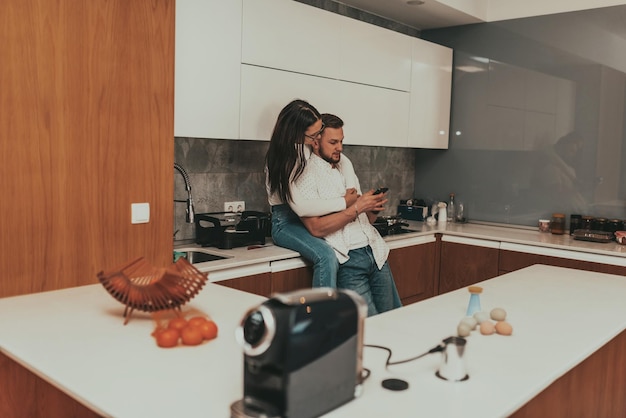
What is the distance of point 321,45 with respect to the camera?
12.0 ft

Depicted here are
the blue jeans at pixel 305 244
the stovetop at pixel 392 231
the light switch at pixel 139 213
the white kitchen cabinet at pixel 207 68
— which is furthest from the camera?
the stovetop at pixel 392 231

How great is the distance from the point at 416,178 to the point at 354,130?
144 centimetres

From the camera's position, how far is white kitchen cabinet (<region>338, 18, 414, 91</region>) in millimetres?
3848

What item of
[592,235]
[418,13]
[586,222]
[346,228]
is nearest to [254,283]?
[346,228]

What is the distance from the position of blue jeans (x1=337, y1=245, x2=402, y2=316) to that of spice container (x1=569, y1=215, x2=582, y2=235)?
1.66 meters

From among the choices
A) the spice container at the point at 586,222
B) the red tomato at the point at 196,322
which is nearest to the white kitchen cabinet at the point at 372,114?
the spice container at the point at 586,222

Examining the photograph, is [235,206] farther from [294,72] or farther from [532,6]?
[532,6]

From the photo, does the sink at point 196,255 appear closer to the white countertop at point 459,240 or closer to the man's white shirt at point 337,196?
the white countertop at point 459,240

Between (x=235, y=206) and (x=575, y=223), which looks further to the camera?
(x=575, y=223)

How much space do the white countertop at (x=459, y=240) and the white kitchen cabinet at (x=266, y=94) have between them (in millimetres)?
662

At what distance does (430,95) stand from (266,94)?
5.84 feet

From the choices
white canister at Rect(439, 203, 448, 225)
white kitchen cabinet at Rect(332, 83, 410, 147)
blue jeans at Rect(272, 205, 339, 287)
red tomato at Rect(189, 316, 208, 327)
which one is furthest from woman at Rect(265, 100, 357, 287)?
white canister at Rect(439, 203, 448, 225)

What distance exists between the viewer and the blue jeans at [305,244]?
3129mm

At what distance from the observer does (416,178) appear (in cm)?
525
